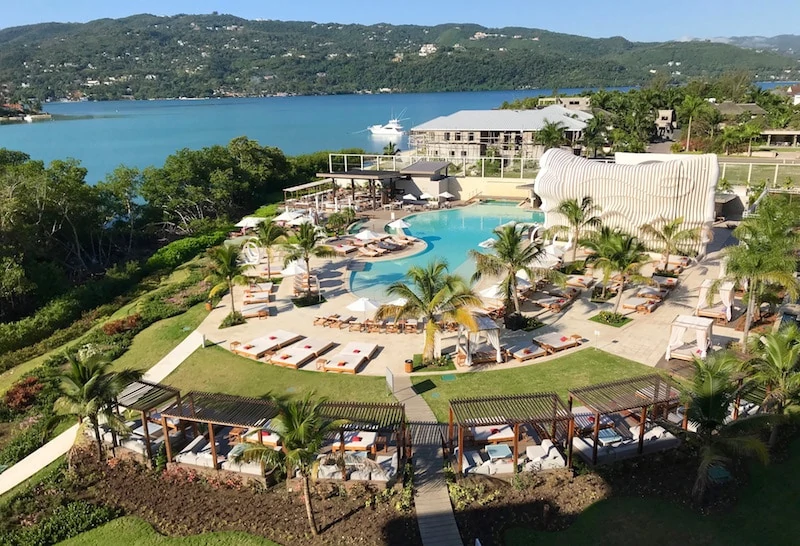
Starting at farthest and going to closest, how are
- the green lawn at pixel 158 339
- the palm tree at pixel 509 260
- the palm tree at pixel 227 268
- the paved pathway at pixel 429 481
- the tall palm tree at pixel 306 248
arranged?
1. the tall palm tree at pixel 306 248
2. the palm tree at pixel 227 268
3. the palm tree at pixel 509 260
4. the green lawn at pixel 158 339
5. the paved pathway at pixel 429 481

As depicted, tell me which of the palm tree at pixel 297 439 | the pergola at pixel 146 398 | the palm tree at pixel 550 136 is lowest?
the pergola at pixel 146 398

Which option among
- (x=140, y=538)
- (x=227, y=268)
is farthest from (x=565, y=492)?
(x=227, y=268)

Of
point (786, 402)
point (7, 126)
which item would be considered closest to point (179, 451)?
point (786, 402)

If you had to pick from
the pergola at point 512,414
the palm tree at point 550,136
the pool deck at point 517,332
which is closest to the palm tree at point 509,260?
the pool deck at point 517,332

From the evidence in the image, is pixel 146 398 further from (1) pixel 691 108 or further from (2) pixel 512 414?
(1) pixel 691 108

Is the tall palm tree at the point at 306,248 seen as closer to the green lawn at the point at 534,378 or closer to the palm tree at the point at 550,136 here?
the green lawn at the point at 534,378

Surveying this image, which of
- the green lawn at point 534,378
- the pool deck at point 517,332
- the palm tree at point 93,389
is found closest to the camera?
the palm tree at point 93,389
